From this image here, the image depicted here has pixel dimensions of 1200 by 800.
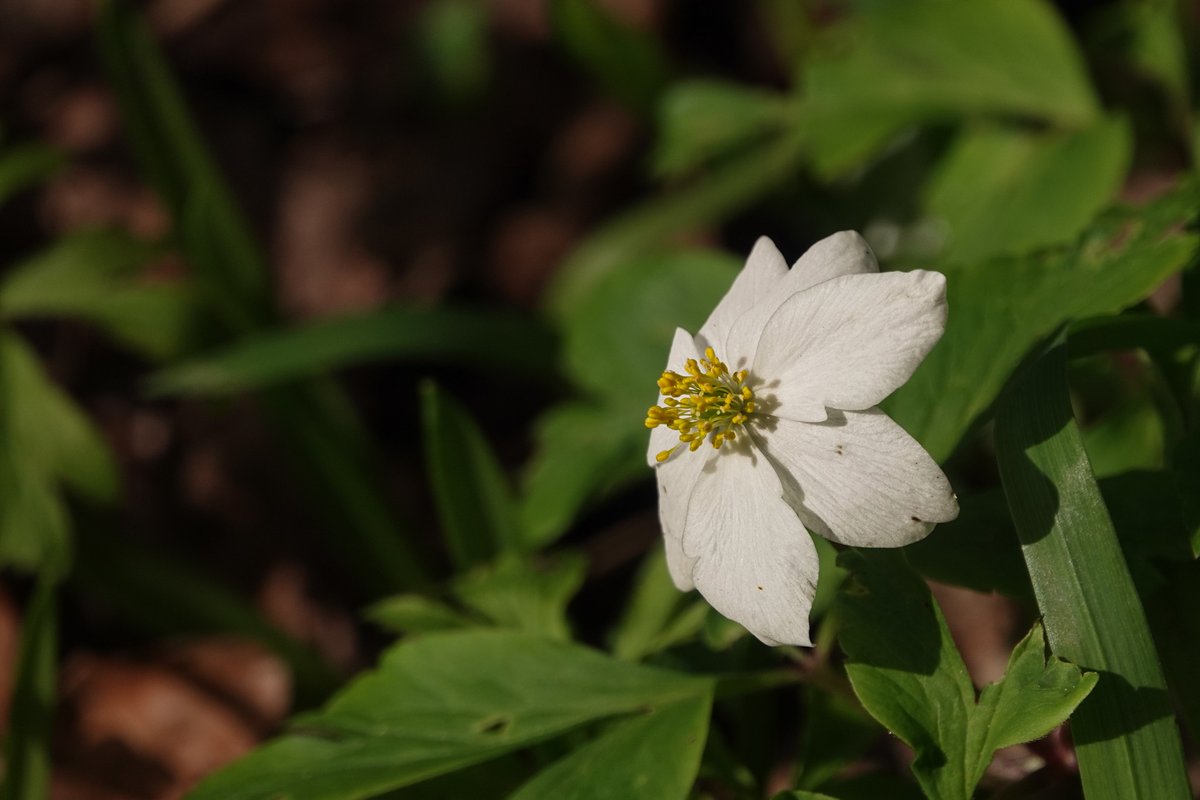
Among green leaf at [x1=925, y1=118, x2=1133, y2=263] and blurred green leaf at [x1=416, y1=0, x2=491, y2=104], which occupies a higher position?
blurred green leaf at [x1=416, y1=0, x2=491, y2=104]

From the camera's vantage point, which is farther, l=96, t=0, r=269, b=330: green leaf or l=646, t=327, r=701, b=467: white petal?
l=96, t=0, r=269, b=330: green leaf

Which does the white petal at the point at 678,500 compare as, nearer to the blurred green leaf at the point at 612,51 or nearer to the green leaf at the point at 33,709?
the green leaf at the point at 33,709

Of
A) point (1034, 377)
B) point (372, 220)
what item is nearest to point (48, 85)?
point (372, 220)

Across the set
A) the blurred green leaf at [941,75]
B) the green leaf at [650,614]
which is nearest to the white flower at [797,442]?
the green leaf at [650,614]

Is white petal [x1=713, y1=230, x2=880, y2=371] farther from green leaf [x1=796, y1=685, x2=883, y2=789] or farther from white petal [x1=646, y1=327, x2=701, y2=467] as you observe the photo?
green leaf [x1=796, y1=685, x2=883, y2=789]

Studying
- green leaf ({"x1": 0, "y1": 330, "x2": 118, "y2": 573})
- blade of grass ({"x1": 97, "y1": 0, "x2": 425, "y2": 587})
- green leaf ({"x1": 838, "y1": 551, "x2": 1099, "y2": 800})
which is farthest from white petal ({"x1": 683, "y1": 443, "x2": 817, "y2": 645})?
green leaf ({"x1": 0, "y1": 330, "x2": 118, "y2": 573})

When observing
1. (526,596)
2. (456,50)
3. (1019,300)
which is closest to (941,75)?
(1019,300)

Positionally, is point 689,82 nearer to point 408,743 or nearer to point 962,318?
point 962,318
